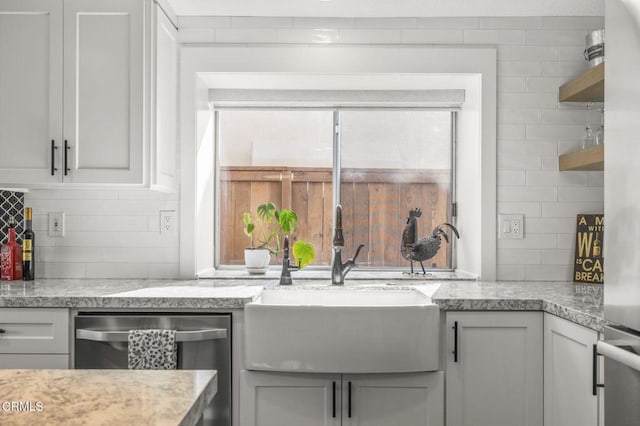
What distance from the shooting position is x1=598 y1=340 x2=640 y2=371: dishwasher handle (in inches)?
49.3

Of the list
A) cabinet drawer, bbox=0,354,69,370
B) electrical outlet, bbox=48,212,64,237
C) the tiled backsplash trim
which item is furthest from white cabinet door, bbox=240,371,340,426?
the tiled backsplash trim

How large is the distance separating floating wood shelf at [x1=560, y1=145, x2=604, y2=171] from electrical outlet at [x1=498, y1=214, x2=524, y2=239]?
328mm

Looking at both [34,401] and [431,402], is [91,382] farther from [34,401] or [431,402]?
[431,402]

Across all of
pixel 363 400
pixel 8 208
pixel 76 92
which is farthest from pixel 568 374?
pixel 8 208

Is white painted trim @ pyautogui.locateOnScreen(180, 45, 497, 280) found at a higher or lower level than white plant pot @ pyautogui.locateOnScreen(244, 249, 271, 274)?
higher

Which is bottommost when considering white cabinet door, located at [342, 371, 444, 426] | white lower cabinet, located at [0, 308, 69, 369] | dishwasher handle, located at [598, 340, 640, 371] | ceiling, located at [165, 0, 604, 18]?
white cabinet door, located at [342, 371, 444, 426]

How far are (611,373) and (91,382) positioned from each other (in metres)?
1.25

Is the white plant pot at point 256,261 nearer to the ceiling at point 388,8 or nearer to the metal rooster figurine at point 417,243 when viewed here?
the metal rooster figurine at point 417,243

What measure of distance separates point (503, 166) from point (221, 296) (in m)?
1.53

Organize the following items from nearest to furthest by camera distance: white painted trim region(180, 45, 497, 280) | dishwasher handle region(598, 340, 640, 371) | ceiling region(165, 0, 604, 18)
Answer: dishwasher handle region(598, 340, 640, 371), ceiling region(165, 0, 604, 18), white painted trim region(180, 45, 497, 280)

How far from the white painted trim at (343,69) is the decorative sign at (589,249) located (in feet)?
1.34

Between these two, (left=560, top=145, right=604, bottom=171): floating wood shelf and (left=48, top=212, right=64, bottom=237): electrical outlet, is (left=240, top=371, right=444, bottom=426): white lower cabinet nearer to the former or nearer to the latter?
(left=560, top=145, right=604, bottom=171): floating wood shelf

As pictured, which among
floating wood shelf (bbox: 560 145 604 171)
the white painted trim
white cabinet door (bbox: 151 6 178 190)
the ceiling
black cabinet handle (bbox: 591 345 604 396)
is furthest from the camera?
the white painted trim

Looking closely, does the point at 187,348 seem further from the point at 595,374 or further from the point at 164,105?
the point at 595,374
